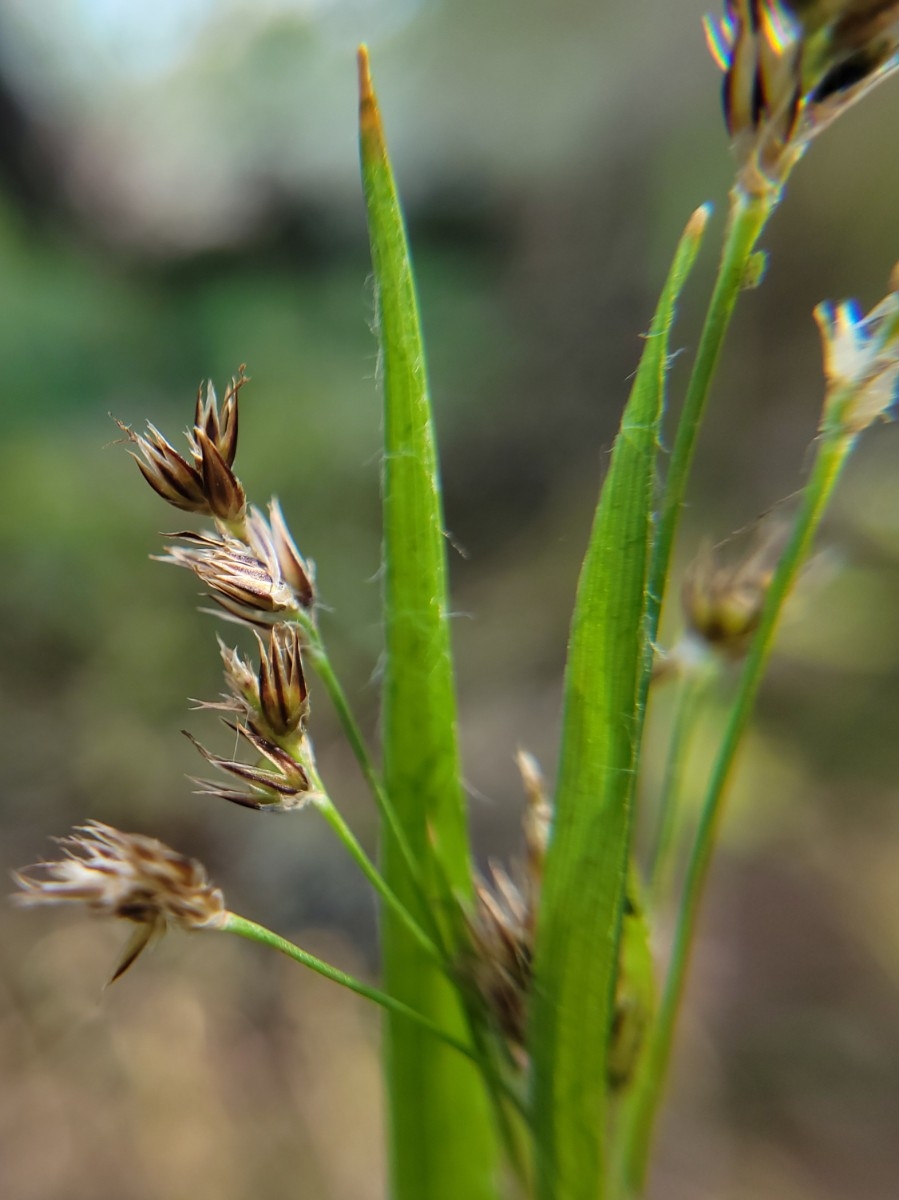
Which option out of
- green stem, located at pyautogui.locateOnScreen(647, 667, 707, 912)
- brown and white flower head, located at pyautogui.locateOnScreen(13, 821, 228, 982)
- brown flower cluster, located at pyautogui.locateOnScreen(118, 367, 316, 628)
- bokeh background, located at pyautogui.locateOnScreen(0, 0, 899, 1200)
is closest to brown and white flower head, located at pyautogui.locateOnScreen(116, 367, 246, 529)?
brown flower cluster, located at pyautogui.locateOnScreen(118, 367, 316, 628)

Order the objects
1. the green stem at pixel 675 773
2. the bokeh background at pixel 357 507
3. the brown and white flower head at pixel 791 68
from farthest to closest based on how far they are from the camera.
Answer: the bokeh background at pixel 357 507 < the green stem at pixel 675 773 < the brown and white flower head at pixel 791 68

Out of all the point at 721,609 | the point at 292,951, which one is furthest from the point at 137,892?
the point at 721,609

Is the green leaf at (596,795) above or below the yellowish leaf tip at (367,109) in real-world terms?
below

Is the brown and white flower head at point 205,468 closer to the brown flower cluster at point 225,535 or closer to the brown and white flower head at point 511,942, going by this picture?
the brown flower cluster at point 225,535

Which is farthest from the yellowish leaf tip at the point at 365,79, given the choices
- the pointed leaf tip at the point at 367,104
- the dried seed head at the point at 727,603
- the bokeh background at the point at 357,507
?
the bokeh background at the point at 357,507

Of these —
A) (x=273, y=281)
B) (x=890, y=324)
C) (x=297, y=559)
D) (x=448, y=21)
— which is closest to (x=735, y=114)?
(x=890, y=324)

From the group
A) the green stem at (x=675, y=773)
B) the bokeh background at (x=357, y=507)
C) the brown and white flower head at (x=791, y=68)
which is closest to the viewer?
the brown and white flower head at (x=791, y=68)

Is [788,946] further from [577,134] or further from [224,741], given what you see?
[577,134]
